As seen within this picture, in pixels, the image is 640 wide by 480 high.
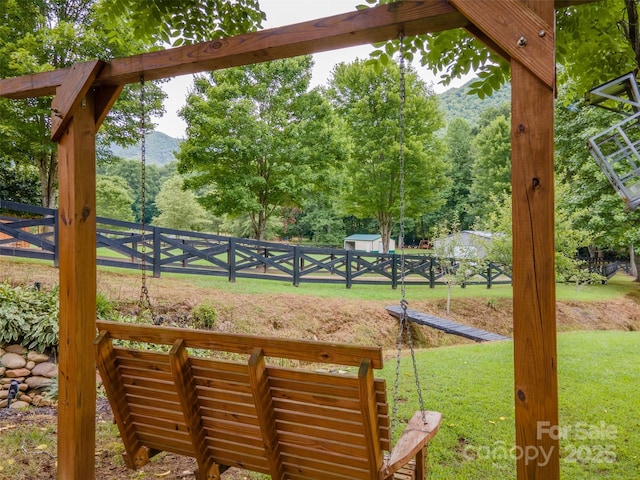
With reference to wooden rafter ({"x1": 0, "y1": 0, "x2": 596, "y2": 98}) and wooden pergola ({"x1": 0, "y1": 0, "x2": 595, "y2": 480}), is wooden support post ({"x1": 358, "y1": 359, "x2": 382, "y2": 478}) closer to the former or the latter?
wooden pergola ({"x1": 0, "y1": 0, "x2": 595, "y2": 480})

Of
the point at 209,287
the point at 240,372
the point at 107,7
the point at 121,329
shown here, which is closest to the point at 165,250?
the point at 209,287

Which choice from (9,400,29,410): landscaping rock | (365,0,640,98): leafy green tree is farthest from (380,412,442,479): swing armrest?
(9,400,29,410): landscaping rock

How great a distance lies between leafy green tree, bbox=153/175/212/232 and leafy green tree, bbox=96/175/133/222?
91 centimetres

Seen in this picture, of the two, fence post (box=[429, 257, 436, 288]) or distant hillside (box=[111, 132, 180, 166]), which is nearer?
fence post (box=[429, 257, 436, 288])

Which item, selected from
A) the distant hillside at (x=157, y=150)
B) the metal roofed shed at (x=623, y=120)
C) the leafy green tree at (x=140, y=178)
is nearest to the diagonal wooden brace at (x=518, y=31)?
the metal roofed shed at (x=623, y=120)

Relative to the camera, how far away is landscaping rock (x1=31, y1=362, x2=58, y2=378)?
11.7ft

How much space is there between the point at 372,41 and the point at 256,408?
1378 millimetres

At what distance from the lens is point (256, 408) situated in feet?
4.71

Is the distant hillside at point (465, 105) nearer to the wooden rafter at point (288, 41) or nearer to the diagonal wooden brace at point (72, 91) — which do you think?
the wooden rafter at point (288, 41)

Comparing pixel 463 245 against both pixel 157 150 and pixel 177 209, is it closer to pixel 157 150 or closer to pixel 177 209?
pixel 177 209

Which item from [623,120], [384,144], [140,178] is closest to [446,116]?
[384,144]

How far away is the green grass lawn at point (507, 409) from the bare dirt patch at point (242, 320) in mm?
1340

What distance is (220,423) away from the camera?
161 cm

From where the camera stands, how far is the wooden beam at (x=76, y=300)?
1723mm
